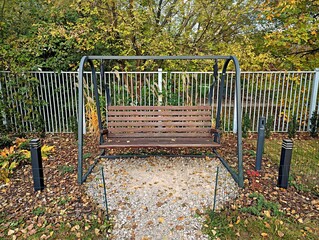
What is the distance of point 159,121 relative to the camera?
435 cm

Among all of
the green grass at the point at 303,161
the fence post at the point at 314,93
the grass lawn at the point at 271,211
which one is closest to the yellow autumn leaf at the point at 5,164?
the grass lawn at the point at 271,211

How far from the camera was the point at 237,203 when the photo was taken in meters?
3.05

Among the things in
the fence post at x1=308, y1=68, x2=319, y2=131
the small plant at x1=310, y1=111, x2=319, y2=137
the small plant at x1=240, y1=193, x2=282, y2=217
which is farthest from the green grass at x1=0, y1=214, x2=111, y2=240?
the fence post at x1=308, y1=68, x2=319, y2=131

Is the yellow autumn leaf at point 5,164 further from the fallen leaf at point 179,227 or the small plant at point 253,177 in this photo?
the small plant at point 253,177

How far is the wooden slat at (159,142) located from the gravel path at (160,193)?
0.43 meters

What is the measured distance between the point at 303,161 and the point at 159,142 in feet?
8.42

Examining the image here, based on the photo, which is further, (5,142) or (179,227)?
(5,142)

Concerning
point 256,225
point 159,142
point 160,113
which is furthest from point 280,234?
point 160,113

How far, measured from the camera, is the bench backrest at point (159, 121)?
14.1 feet

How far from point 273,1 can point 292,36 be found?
1.05 meters

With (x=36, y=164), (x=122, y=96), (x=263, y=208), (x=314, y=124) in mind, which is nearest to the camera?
(x=263, y=208)

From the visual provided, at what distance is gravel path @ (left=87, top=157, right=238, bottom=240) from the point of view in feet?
8.66

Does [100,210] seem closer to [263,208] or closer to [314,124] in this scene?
[263,208]

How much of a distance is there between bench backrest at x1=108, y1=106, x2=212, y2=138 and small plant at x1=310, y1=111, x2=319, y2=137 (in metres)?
3.10
